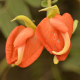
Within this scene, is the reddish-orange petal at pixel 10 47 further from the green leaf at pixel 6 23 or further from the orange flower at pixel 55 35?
the green leaf at pixel 6 23

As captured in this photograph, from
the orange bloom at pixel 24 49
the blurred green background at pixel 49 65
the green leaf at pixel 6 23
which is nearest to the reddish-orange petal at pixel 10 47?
the orange bloom at pixel 24 49

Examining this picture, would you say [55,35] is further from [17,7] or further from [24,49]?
[17,7]

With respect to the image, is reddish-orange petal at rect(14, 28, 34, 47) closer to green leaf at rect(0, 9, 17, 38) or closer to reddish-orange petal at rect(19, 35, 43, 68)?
reddish-orange petal at rect(19, 35, 43, 68)

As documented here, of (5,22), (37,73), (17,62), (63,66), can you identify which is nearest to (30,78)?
(37,73)

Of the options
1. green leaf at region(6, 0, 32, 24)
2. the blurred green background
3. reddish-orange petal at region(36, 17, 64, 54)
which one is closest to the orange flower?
reddish-orange petal at region(36, 17, 64, 54)

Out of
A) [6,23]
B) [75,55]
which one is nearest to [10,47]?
[6,23]

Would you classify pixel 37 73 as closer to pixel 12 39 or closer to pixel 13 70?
pixel 13 70

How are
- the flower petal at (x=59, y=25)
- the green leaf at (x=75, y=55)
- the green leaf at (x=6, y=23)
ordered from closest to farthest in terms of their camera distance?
the flower petal at (x=59, y=25) < the green leaf at (x=6, y=23) < the green leaf at (x=75, y=55)
